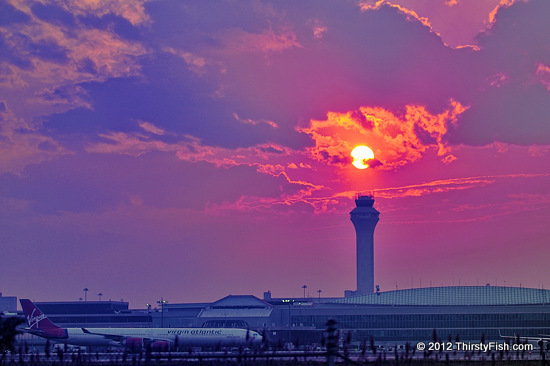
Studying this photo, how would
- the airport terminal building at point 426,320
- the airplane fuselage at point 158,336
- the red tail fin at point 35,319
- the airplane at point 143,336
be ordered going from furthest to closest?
the airport terminal building at point 426,320 → the red tail fin at point 35,319 → the airplane fuselage at point 158,336 → the airplane at point 143,336

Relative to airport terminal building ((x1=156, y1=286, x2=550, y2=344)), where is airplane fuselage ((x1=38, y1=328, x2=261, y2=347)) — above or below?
below

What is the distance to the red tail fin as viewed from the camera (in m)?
143

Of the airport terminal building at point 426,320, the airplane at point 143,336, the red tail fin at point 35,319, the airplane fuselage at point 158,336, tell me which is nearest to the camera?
the airplane at point 143,336

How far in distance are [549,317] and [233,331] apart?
266 ft

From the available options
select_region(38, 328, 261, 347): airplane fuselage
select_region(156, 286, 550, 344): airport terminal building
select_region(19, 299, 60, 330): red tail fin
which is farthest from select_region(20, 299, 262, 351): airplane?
select_region(156, 286, 550, 344): airport terminal building

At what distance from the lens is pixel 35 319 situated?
145 m

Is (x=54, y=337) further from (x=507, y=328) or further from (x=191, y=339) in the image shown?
(x=507, y=328)

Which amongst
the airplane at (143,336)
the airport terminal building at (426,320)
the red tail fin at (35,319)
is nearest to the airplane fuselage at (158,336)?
the airplane at (143,336)

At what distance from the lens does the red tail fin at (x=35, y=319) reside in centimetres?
14325

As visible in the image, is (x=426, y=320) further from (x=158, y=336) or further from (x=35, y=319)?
(x=35, y=319)

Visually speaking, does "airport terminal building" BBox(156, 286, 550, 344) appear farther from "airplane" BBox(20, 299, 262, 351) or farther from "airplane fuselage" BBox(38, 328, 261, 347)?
"airplane" BBox(20, 299, 262, 351)

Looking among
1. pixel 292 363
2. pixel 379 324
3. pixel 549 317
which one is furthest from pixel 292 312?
pixel 292 363

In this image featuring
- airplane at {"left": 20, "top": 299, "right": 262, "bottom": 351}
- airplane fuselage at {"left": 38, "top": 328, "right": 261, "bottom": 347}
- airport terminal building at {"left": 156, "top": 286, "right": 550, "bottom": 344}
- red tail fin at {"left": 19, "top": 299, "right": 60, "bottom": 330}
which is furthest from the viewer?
airport terminal building at {"left": 156, "top": 286, "right": 550, "bottom": 344}

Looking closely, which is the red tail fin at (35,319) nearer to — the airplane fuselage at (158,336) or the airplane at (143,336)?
the airplane at (143,336)
